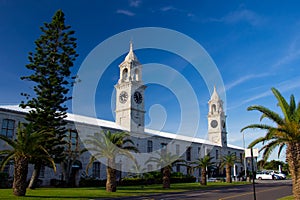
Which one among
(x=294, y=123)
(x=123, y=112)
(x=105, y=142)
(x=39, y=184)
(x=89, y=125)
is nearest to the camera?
(x=294, y=123)

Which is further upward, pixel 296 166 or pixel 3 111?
pixel 3 111

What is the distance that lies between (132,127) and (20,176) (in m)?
27.8

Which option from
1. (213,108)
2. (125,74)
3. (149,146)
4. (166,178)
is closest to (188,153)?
(149,146)

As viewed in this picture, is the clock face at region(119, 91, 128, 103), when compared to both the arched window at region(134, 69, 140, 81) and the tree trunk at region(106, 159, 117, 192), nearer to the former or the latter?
the arched window at region(134, 69, 140, 81)

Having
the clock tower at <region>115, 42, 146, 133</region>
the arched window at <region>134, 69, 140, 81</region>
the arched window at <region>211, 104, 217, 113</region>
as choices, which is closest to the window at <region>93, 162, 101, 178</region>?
the clock tower at <region>115, 42, 146, 133</region>

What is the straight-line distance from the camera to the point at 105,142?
2431 cm

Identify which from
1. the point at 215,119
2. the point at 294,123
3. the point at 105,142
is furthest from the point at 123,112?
the point at 294,123

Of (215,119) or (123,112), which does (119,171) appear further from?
(215,119)

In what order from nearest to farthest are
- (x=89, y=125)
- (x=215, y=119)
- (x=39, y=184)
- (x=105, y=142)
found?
(x=105, y=142), (x=39, y=184), (x=89, y=125), (x=215, y=119)

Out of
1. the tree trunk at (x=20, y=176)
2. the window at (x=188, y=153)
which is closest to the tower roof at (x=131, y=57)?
the window at (x=188, y=153)

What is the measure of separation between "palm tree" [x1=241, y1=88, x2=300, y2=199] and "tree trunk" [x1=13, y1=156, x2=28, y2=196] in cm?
1405

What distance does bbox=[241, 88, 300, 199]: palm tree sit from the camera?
14266mm

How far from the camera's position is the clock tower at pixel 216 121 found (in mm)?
70062

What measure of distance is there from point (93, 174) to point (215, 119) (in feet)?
135
